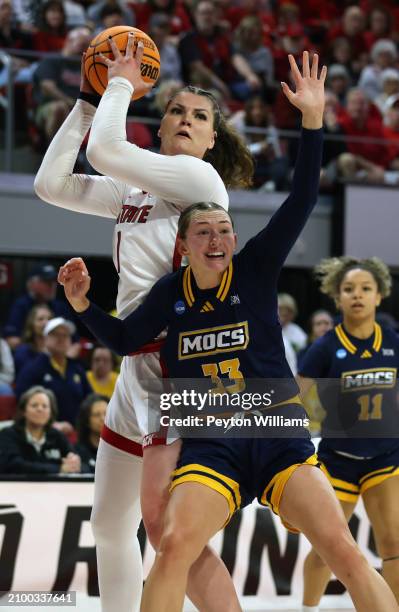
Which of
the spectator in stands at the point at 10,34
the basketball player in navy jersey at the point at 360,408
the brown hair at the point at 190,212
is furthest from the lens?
the spectator in stands at the point at 10,34

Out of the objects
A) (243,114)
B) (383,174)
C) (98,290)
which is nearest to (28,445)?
(98,290)

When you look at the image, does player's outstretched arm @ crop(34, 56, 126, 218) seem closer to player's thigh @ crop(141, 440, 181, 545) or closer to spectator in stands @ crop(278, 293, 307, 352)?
player's thigh @ crop(141, 440, 181, 545)

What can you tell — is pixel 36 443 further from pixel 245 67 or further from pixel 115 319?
pixel 245 67

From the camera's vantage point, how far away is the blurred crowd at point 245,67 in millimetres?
9133

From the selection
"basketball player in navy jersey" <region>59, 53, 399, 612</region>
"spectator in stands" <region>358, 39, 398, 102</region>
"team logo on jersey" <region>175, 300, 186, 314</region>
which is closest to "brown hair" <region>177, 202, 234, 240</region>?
"basketball player in navy jersey" <region>59, 53, 399, 612</region>

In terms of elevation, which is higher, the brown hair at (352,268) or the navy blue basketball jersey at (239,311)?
the brown hair at (352,268)

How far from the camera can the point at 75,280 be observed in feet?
11.9

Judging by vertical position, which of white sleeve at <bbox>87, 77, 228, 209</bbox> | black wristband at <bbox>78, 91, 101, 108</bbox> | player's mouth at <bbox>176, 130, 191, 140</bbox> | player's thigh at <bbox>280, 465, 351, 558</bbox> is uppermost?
black wristband at <bbox>78, 91, 101, 108</bbox>

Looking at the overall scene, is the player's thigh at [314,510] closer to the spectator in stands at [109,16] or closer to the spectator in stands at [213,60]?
the spectator in stands at [213,60]

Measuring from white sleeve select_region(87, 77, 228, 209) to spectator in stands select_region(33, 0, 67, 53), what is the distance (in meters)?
6.97

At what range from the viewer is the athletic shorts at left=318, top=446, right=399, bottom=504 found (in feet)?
17.0

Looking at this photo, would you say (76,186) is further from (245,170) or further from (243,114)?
(243,114)

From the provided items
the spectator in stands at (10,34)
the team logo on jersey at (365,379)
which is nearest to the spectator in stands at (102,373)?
the team logo on jersey at (365,379)

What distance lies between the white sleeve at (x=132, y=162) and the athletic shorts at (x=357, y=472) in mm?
2116
